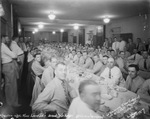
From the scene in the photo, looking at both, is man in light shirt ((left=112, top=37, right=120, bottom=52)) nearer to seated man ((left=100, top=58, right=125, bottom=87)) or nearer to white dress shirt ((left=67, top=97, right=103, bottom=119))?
seated man ((left=100, top=58, right=125, bottom=87))

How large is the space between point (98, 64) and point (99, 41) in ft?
2.61

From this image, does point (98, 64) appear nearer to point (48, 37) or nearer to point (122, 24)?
point (122, 24)

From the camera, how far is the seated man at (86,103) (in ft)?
3.10

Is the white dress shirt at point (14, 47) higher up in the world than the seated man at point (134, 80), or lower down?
higher up

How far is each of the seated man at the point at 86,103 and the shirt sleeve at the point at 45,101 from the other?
0.47 m

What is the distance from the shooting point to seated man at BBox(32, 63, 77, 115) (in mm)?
1403

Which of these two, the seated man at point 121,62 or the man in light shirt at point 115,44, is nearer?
the man in light shirt at point 115,44

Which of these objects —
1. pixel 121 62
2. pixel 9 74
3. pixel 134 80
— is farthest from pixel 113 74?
pixel 9 74

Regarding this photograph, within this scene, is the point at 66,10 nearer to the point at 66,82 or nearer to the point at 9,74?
the point at 9,74

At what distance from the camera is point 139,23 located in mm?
3221

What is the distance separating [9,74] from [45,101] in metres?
0.76

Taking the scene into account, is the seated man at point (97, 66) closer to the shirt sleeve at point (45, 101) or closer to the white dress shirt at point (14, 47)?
the white dress shirt at point (14, 47)

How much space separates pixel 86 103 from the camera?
958mm

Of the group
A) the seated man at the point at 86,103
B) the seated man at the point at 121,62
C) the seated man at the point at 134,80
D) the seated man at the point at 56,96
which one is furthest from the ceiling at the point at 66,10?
the seated man at the point at 86,103
